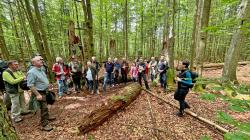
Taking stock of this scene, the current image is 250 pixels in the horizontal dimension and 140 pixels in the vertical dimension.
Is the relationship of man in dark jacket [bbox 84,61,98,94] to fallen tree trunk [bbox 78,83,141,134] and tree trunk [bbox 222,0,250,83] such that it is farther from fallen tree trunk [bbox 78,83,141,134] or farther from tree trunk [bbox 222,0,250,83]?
tree trunk [bbox 222,0,250,83]

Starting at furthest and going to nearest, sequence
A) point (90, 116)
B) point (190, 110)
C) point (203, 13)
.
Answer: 1. point (203, 13)
2. point (190, 110)
3. point (90, 116)

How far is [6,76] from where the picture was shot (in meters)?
4.79

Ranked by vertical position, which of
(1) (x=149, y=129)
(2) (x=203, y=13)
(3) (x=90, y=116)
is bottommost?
(1) (x=149, y=129)

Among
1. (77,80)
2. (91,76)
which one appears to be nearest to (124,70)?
(91,76)

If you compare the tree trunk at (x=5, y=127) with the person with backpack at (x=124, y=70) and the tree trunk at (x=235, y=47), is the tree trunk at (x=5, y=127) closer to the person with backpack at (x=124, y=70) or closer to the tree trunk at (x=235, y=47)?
the tree trunk at (x=235, y=47)

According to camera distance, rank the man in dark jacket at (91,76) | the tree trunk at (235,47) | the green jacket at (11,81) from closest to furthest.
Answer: the green jacket at (11,81) → the tree trunk at (235,47) → the man in dark jacket at (91,76)

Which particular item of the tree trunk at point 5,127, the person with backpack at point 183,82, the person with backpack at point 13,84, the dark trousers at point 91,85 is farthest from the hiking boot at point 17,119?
the person with backpack at point 183,82

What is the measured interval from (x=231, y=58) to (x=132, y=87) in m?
5.21

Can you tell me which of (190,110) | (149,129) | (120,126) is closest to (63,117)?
(120,126)

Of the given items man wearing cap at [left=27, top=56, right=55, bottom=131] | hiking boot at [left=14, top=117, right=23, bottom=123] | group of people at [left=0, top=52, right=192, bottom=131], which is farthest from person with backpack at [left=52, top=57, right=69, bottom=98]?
man wearing cap at [left=27, top=56, right=55, bottom=131]

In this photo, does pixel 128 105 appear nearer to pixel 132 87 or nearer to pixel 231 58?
pixel 132 87

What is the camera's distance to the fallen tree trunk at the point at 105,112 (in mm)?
4470

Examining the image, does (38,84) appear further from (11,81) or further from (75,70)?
(75,70)

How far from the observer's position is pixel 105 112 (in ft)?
16.6
